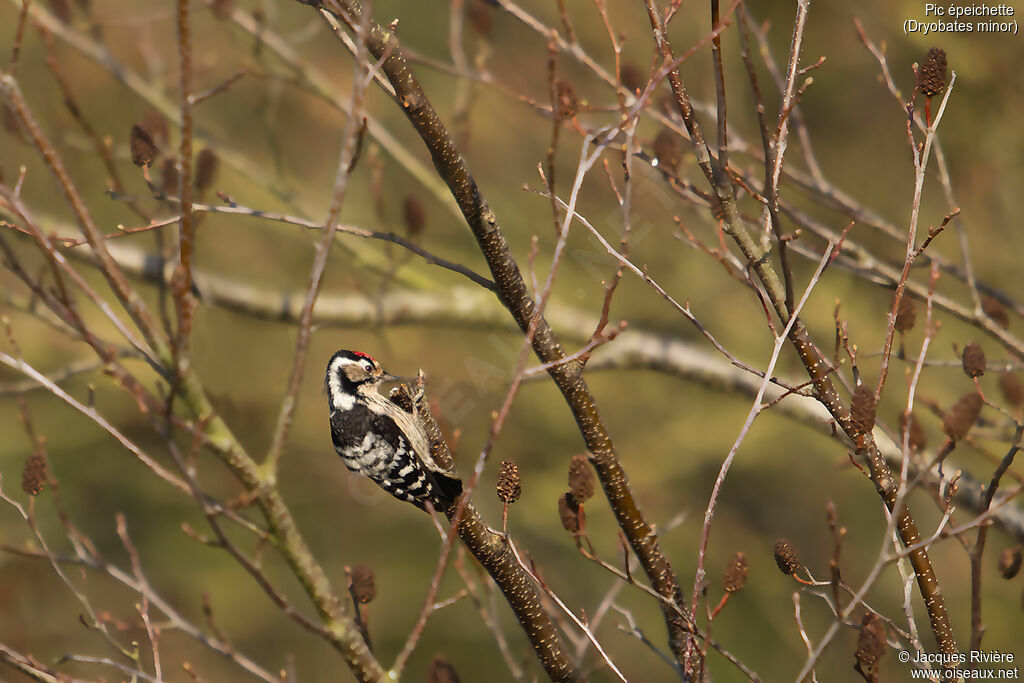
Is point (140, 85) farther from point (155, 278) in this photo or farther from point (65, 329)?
point (65, 329)

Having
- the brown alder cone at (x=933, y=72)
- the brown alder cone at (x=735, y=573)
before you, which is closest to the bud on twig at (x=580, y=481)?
the brown alder cone at (x=735, y=573)

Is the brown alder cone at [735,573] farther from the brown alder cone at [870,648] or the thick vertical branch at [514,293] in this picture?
the brown alder cone at [870,648]

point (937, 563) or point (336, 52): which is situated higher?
point (336, 52)

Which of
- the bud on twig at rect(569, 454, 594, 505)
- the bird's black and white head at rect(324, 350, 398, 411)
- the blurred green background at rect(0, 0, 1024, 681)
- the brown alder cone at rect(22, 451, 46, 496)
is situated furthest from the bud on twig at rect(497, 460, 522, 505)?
the blurred green background at rect(0, 0, 1024, 681)

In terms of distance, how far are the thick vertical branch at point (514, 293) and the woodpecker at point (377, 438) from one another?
55 centimetres

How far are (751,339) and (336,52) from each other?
4.98 metres

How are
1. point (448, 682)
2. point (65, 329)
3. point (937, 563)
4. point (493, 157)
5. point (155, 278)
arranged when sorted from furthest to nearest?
point (493, 157) → point (937, 563) → point (155, 278) → point (65, 329) → point (448, 682)

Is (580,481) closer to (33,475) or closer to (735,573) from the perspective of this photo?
(735,573)

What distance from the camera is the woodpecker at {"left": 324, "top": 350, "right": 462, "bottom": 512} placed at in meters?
3.27

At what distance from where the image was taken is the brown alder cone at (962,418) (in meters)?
1.82

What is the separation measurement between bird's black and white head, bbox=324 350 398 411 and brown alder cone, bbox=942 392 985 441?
2.62 metres

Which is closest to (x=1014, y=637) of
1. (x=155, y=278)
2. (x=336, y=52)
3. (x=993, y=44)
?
(x=993, y=44)

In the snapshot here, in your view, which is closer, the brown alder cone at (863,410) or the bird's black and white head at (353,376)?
the brown alder cone at (863,410)

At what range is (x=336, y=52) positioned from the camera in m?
8.31
